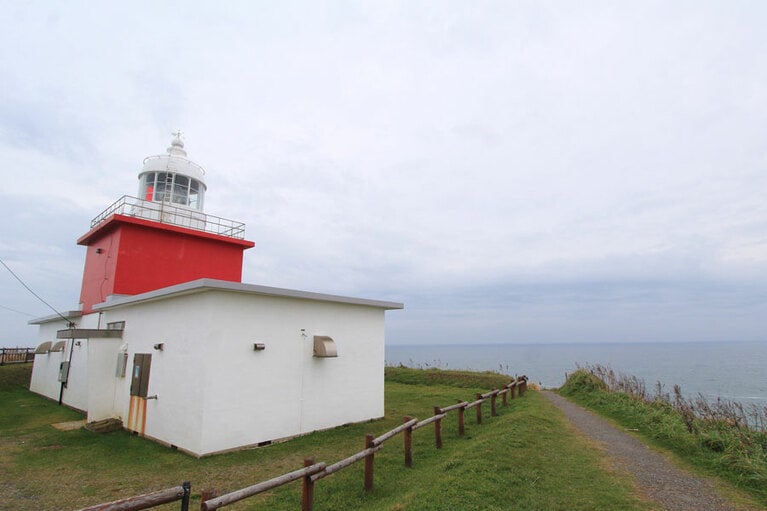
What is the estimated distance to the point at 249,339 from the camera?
8.32 meters

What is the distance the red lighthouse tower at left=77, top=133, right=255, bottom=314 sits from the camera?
40.1ft

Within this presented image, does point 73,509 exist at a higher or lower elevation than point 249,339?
lower

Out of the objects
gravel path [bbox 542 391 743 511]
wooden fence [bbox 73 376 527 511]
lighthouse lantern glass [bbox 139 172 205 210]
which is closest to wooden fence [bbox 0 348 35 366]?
lighthouse lantern glass [bbox 139 172 205 210]

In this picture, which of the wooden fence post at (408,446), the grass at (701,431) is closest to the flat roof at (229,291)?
the wooden fence post at (408,446)

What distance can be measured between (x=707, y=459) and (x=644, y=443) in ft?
4.94

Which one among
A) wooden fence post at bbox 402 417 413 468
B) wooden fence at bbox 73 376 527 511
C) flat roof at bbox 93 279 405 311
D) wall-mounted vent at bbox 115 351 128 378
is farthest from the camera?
wall-mounted vent at bbox 115 351 128 378

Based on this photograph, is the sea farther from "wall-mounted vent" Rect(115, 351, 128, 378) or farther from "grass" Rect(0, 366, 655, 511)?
"wall-mounted vent" Rect(115, 351, 128, 378)

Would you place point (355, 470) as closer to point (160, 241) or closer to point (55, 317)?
point (160, 241)

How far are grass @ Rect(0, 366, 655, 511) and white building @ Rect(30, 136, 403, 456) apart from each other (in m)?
0.58

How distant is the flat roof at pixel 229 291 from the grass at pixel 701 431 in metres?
6.51

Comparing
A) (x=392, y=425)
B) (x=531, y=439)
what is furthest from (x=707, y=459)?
(x=392, y=425)

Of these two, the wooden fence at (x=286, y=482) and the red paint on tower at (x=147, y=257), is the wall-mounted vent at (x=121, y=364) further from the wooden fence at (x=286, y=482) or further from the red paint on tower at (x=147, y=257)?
the wooden fence at (x=286, y=482)

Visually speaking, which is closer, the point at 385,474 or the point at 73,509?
the point at 73,509

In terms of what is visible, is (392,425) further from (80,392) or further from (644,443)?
(80,392)
